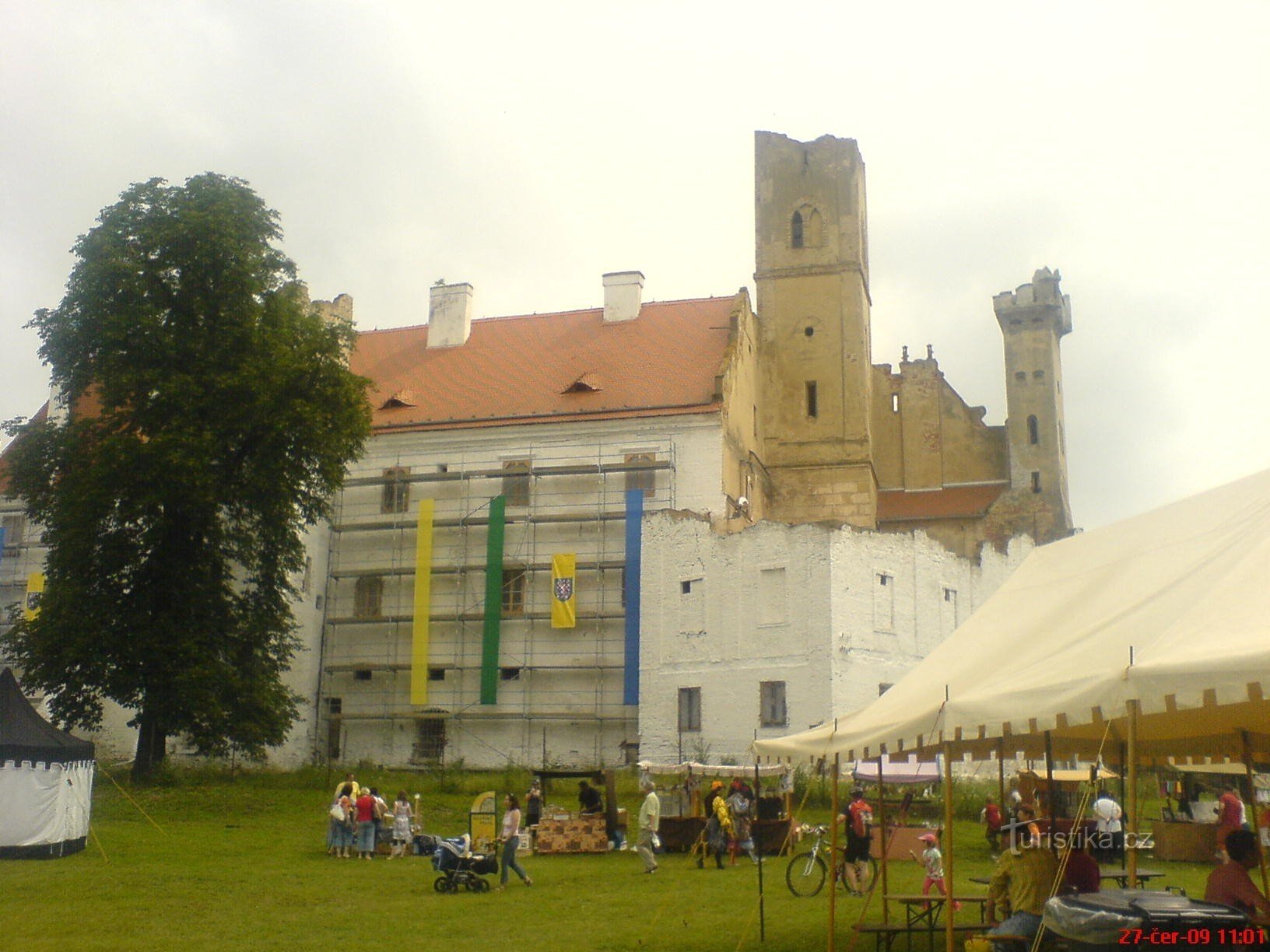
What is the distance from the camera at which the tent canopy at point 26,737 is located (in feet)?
72.1

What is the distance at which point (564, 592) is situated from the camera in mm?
40312

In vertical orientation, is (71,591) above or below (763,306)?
below

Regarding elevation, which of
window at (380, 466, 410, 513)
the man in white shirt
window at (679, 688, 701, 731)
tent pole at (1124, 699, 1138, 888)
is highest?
window at (380, 466, 410, 513)

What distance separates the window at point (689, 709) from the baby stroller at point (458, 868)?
61.6 feet

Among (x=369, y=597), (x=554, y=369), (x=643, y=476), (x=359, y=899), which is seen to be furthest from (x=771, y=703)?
(x=359, y=899)

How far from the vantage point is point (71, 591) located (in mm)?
30625

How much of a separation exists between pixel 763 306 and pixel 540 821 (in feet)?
91.4

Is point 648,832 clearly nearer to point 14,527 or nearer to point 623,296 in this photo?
point 623,296

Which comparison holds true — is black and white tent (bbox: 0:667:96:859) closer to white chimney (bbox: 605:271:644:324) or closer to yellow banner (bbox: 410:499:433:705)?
yellow banner (bbox: 410:499:433:705)

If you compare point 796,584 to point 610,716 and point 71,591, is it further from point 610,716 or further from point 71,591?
point 71,591

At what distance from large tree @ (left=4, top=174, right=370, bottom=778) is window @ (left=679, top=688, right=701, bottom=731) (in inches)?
406

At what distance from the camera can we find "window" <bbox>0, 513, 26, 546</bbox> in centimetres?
4469

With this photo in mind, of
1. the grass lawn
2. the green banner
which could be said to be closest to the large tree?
the grass lawn

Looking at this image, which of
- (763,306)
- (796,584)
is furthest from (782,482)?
(796,584)
